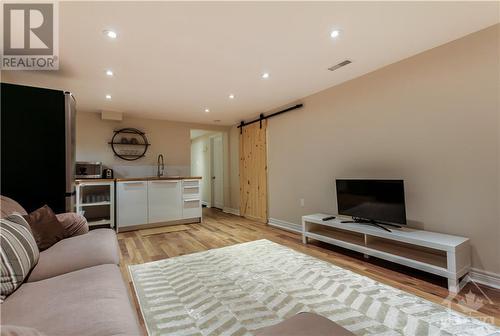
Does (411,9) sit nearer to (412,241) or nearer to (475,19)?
(475,19)

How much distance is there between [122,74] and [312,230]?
3.33 meters

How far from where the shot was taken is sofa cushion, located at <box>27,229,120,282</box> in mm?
1449

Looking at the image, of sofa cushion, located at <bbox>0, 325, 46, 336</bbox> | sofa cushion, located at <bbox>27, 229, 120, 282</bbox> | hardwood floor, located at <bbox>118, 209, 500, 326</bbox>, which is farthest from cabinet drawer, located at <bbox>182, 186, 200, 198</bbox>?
sofa cushion, located at <bbox>0, 325, 46, 336</bbox>

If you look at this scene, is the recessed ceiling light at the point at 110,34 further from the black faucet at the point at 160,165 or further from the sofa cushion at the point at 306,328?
the black faucet at the point at 160,165

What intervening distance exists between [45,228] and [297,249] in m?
2.69

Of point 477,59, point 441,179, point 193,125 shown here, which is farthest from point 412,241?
point 193,125

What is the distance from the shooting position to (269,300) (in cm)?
191

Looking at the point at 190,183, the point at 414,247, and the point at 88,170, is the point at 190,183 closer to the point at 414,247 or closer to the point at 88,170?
the point at 88,170

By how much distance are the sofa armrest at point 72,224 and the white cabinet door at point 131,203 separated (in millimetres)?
2000

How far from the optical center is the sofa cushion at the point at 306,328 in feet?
3.04

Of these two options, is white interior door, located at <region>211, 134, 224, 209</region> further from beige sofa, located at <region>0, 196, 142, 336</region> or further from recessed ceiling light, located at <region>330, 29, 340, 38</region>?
beige sofa, located at <region>0, 196, 142, 336</region>

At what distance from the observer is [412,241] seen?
224cm

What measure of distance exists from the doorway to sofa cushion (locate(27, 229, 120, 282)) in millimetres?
4617

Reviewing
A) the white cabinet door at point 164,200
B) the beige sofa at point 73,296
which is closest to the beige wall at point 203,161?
the white cabinet door at point 164,200
